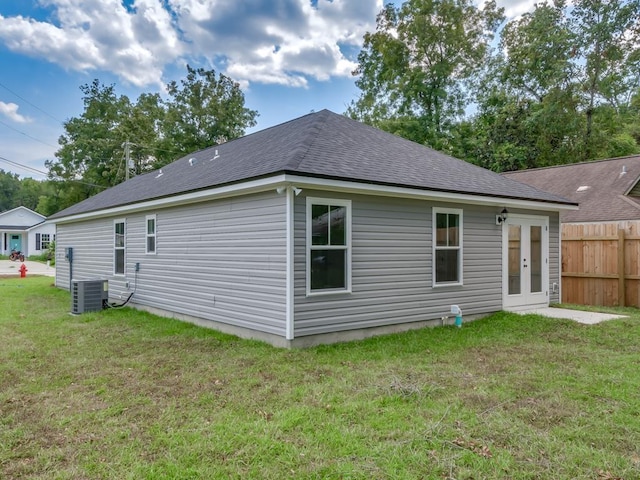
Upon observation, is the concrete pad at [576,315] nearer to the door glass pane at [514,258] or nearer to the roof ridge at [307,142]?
the door glass pane at [514,258]

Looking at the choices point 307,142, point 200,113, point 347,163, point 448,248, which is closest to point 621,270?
point 448,248

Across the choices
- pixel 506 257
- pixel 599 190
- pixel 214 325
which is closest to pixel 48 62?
pixel 214 325

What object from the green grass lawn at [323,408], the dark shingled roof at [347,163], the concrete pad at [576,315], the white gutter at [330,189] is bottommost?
the green grass lawn at [323,408]

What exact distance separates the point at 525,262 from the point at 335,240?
506cm

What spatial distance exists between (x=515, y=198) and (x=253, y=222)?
526 cm

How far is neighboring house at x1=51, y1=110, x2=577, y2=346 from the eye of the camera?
19.5ft

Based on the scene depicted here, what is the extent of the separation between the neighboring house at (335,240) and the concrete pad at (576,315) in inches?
11.9

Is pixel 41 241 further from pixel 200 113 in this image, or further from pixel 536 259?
pixel 536 259

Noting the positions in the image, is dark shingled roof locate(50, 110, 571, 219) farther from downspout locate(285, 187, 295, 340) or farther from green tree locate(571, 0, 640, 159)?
green tree locate(571, 0, 640, 159)

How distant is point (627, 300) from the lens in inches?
385

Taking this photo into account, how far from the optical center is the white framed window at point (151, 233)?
9.05 m

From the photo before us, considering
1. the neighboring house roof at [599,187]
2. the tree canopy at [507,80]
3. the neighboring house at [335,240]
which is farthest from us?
the tree canopy at [507,80]

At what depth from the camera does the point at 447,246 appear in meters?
7.65

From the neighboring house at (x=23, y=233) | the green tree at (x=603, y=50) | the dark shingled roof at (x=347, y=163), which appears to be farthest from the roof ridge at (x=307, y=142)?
the neighboring house at (x=23, y=233)
